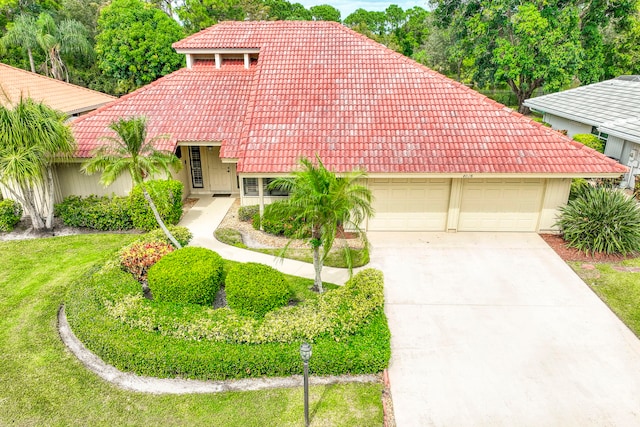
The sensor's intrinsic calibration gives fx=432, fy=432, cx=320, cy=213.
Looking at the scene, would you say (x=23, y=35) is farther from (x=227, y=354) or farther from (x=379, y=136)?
(x=227, y=354)

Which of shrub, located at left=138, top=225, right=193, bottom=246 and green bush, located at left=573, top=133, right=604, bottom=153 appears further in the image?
green bush, located at left=573, top=133, right=604, bottom=153

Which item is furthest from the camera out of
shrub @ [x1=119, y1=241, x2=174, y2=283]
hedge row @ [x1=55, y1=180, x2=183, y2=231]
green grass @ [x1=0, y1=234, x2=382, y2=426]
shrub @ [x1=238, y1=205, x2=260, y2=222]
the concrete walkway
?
shrub @ [x1=238, y1=205, x2=260, y2=222]

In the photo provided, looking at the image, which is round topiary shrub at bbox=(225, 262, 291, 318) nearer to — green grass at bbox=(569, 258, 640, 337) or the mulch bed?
green grass at bbox=(569, 258, 640, 337)

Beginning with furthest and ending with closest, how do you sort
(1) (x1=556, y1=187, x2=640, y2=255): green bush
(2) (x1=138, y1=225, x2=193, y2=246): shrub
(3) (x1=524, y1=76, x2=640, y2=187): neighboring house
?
(3) (x1=524, y1=76, x2=640, y2=187): neighboring house
(1) (x1=556, y1=187, x2=640, y2=255): green bush
(2) (x1=138, y1=225, x2=193, y2=246): shrub

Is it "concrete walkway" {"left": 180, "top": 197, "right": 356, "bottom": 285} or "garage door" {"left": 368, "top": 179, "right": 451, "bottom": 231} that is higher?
"garage door" {"left": 368, "top": 179, "right": 451, "bottom": 231}

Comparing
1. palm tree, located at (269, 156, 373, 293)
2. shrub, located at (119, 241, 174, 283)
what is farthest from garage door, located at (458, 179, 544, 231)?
shrub, located at (119, 241, 174, 283)

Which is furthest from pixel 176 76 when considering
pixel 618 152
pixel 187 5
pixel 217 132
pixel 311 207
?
pixel 187 5
